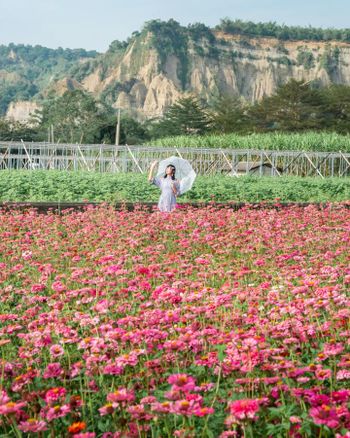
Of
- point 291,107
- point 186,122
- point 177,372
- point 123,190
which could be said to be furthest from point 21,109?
point 177,372

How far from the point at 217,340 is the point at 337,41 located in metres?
141

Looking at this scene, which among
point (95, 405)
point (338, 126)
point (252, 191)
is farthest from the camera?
point (338, 126)

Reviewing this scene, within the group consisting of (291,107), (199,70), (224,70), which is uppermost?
(224,70)

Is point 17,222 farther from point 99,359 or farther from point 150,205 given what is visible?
point 99,359

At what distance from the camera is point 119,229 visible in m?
8.73

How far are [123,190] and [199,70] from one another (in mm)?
109005

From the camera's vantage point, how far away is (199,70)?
122 meters

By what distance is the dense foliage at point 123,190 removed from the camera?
624 inches

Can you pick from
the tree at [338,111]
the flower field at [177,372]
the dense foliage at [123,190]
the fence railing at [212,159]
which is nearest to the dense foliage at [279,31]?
the tree at [338,111]

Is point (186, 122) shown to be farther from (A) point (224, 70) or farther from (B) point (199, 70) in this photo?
(A) point (224, 70)

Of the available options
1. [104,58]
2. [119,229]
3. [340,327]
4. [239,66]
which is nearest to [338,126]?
[119,229]

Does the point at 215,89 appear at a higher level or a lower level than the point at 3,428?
higher

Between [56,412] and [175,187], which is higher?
[175,187]

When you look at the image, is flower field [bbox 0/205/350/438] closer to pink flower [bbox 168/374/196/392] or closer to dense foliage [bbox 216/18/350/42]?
pink flower [bbox 168/374/196/392]
